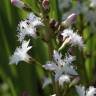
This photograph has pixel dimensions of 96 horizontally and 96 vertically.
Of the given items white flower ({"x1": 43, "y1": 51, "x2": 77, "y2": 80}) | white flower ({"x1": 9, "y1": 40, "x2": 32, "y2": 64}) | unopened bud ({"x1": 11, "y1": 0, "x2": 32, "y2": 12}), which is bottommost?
white flower ({"x1": 43, "y1": 51, "x2": 77, "y2": 80})

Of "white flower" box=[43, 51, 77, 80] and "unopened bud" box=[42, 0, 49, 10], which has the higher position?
"unopened bud" box=[42, 0, 49, 10]

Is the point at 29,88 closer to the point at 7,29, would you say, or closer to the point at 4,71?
the point at 4,71

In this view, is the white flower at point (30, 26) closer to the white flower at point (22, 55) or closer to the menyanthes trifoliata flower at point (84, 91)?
→ the white flower at point (22, 55)

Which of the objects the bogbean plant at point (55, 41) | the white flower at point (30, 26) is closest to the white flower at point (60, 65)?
the bogbean plant at point (55, 41)

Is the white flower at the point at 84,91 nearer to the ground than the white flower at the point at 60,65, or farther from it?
nearer to the ground

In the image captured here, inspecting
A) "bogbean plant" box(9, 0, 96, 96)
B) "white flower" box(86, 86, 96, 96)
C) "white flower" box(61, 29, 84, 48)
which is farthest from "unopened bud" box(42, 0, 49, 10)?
"white flower" box(86, 86, 96, 96)

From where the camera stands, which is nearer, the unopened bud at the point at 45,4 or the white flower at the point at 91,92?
the unopened bud at the point at 45,4

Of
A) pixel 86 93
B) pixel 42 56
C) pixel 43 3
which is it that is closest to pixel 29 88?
Answer: pixel 42 56

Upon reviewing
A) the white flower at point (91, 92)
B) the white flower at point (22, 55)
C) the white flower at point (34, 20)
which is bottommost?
the white flower at point (91, 92)

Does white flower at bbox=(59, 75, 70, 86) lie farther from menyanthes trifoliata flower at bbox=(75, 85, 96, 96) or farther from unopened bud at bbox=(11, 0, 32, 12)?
unopened bud at bbox=(11, 0, 32, 12)
